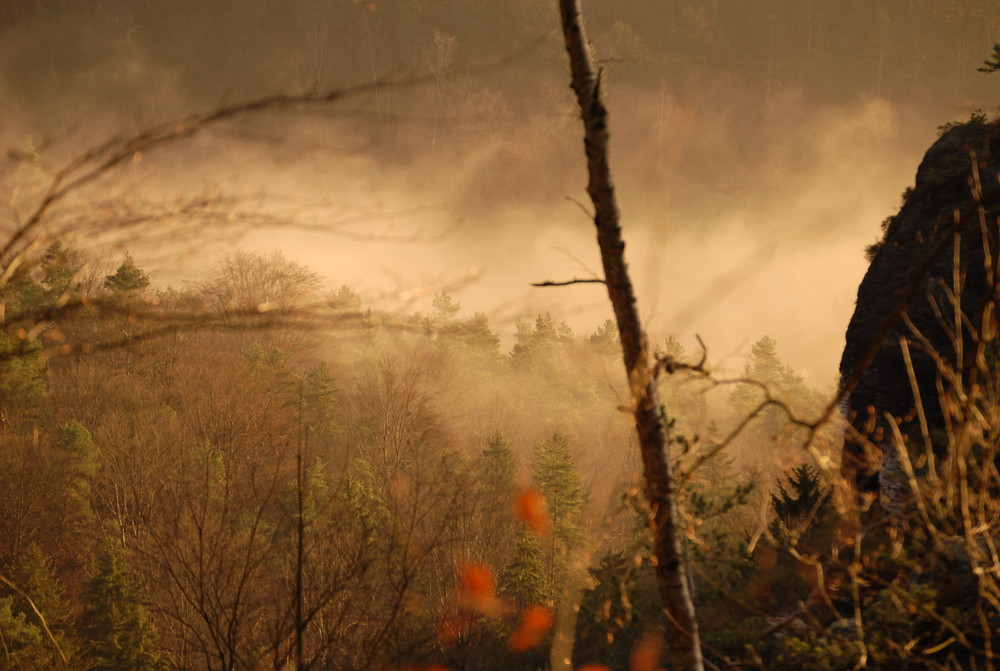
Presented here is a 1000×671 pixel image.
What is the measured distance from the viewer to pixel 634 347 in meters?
2.99

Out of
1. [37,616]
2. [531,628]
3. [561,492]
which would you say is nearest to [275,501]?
[37,616]

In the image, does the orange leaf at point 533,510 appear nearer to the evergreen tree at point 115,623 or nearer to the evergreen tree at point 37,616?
the evergreen tree at point 115,623

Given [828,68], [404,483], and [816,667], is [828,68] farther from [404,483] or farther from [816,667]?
[816,667]

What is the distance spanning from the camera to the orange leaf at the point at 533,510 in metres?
27.1

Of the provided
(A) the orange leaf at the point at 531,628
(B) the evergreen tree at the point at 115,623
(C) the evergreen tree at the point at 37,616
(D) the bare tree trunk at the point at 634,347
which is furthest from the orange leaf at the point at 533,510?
(D) the bare tree trunk at the point at 634,347

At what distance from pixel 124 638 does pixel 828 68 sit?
459ft

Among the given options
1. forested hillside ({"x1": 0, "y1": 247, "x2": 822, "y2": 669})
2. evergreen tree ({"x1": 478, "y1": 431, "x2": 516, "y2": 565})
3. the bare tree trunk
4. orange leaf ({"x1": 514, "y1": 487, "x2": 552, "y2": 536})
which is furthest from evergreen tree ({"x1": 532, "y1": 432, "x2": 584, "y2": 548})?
the bare tree trunk

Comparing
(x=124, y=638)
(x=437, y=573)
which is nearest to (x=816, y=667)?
(x=124, y=638)

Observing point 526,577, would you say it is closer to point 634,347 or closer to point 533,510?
point 533,510

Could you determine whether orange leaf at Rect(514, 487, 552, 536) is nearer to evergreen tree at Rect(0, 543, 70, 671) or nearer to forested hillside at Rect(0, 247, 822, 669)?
forested hillside at Rect(0, 247, 822, 669)

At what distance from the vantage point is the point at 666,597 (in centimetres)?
297

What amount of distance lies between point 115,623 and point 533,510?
52.5 feet

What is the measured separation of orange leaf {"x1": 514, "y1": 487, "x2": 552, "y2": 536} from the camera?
27.1m

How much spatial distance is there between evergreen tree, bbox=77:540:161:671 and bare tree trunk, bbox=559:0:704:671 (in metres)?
19.3
